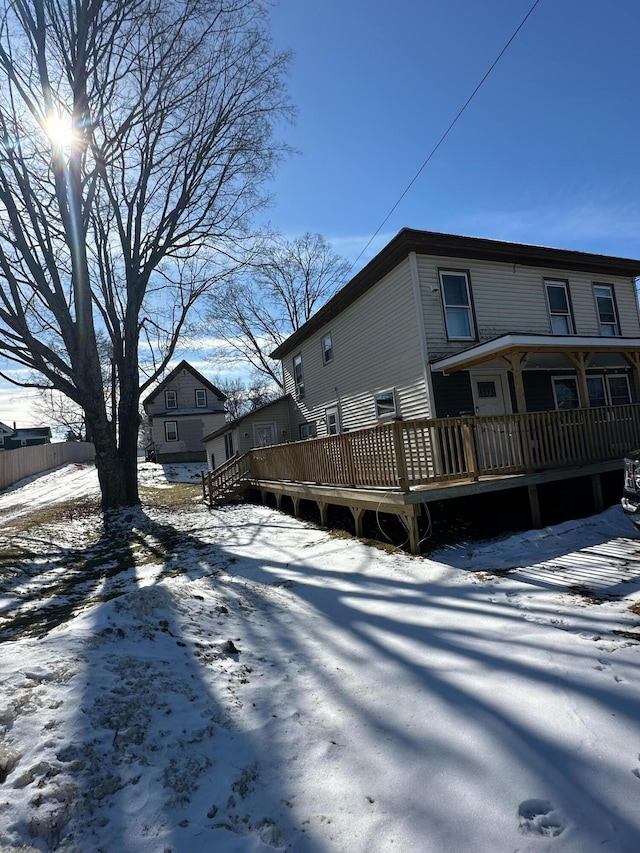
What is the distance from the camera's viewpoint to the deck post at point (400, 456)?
6.96m

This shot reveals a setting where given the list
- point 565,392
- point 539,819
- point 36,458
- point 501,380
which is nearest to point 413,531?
point 539,819

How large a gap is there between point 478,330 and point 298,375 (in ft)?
30.7

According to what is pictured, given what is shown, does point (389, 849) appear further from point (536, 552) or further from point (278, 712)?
point (536, 552)

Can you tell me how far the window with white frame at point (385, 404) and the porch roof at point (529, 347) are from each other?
192 cm

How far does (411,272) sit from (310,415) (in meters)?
8.44

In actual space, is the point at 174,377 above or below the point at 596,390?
above

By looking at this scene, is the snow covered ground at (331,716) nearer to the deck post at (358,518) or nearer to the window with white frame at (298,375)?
the deck post at (358,518)

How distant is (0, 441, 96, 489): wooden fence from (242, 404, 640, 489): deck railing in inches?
825

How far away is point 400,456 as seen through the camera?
22.9ft

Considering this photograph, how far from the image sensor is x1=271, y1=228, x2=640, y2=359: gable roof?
35.8ft

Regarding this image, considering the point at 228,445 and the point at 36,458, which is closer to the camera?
the point at 228,445

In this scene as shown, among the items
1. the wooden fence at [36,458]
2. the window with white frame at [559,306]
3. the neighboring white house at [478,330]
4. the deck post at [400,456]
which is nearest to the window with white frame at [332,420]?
the neighboring white house at [478,330]

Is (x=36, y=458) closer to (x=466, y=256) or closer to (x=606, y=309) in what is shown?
(x=466, y=256)

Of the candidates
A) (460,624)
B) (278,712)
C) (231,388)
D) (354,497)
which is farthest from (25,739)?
(231,388)
